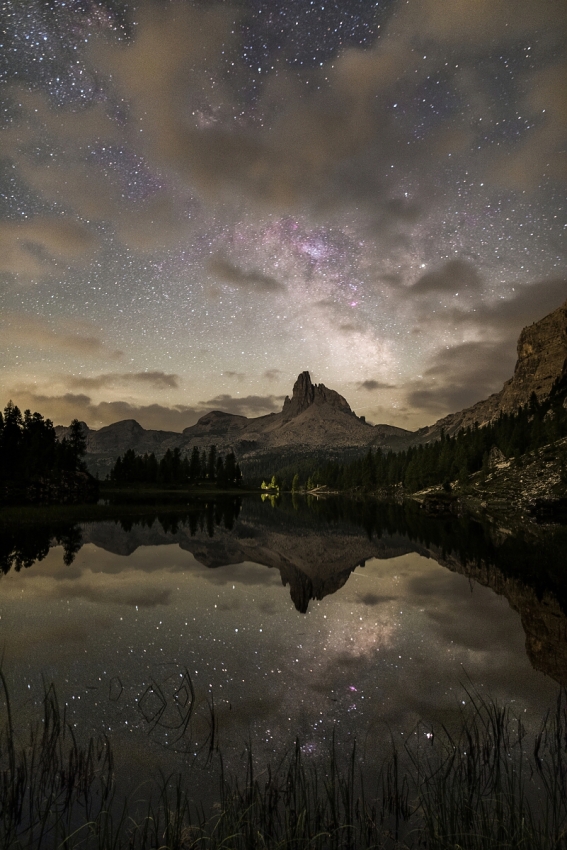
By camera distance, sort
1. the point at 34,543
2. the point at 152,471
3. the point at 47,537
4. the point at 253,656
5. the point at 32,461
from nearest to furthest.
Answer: the point at 253,656 → the point at 34,543 → the point at 47,537 → the point at 32,461 → the point at 152,471

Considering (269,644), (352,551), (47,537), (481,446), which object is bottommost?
(352,551)

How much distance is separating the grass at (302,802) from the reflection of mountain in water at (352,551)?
556 centimetres

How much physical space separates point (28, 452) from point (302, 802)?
93598 mm

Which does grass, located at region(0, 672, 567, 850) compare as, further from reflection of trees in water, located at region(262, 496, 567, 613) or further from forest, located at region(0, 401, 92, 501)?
forest, located at region(0, 401, 92, 501)

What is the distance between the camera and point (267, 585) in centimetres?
2303

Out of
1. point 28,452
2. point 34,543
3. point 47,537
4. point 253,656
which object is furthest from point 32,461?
point 253,656

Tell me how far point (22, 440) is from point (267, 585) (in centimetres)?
8494

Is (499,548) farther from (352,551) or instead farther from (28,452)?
(28,452)

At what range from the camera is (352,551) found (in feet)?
116

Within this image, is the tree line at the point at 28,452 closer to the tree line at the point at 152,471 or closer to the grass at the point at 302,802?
the tree line at the point at 152,471

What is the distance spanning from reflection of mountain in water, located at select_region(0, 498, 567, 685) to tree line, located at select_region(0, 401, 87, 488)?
40.5 m

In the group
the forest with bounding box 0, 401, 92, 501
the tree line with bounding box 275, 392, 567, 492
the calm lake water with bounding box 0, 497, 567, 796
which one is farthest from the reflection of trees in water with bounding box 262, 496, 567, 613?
the tree line with bounding box 275, 392, 567, 492

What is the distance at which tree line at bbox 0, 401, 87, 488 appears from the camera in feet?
261

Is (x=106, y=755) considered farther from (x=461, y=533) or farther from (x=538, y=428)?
(x=538, y=428)
